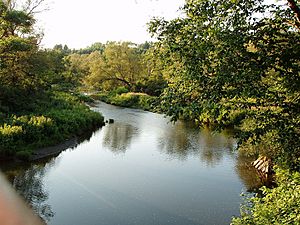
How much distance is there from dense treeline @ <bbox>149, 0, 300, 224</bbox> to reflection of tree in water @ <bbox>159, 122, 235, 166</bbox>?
39.2ft

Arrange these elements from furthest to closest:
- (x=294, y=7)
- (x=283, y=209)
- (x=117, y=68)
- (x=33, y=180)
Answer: (x=117, y=68)
(x=33, y=180)
(x=294, y=7)
(x=283, y=209)

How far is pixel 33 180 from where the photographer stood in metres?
16.2

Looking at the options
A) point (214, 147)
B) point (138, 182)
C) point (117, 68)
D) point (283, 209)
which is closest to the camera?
point (283, 209)

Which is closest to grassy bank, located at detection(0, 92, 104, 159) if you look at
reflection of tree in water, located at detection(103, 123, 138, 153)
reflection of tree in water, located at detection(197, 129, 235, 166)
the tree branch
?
reflection of tree in water, located at detection(103, 123, 138, 153)

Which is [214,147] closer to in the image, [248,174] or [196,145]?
[196,145]

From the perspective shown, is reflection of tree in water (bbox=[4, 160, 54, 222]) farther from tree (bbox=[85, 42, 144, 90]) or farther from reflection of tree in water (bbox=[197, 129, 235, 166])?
tree (bbox=[85, 42, 144, 90])

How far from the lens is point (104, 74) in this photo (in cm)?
6209

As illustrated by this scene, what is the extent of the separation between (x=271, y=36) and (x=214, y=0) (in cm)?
156

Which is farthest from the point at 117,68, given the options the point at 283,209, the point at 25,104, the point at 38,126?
the point at 283,209

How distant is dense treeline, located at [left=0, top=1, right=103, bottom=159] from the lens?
19672 mm

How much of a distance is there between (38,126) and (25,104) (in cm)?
669

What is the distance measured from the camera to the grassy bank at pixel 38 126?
18.6 metres

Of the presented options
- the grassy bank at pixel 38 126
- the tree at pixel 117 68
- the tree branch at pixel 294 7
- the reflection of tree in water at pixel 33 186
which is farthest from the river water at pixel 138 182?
the tree at pixel 117 68

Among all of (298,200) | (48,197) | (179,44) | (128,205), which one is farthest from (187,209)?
(179,44)
